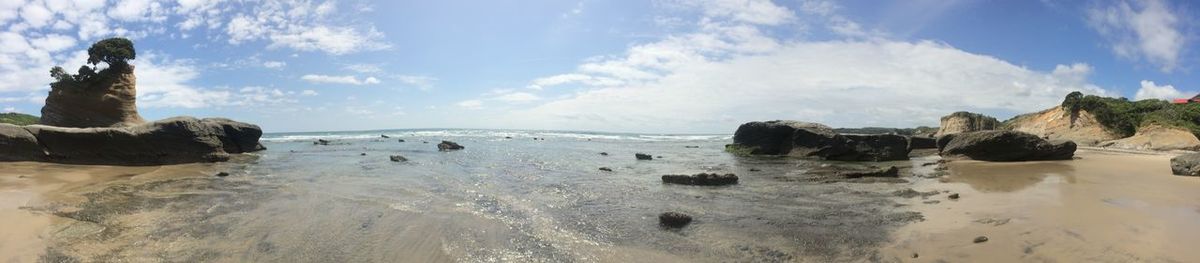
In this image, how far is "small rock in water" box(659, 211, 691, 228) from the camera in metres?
9.89

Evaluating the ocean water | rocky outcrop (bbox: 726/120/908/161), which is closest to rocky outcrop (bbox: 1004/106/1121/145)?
rocky outcrop (bbox: 726/120/908/161)

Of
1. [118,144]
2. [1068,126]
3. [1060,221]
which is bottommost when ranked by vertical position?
[1060,221]

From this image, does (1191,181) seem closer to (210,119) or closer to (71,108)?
(210,119)

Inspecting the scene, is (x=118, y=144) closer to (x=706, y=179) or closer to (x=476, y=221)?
(x=476, y=221)

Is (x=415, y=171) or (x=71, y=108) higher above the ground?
(x=71, y=108)

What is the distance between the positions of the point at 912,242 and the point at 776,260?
2.22 meters

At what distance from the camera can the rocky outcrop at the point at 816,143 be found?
27156 millimetres

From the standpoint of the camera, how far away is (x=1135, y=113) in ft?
126

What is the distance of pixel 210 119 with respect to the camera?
28.7 metres

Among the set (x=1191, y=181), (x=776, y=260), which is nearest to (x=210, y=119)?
(x=776, y=260)

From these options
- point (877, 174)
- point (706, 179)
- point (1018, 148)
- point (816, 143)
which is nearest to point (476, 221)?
point (706, 179)

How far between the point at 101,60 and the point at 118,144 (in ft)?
52.8

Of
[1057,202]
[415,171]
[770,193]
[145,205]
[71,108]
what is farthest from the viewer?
[71,108]

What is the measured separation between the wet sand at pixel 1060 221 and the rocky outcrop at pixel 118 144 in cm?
2701
